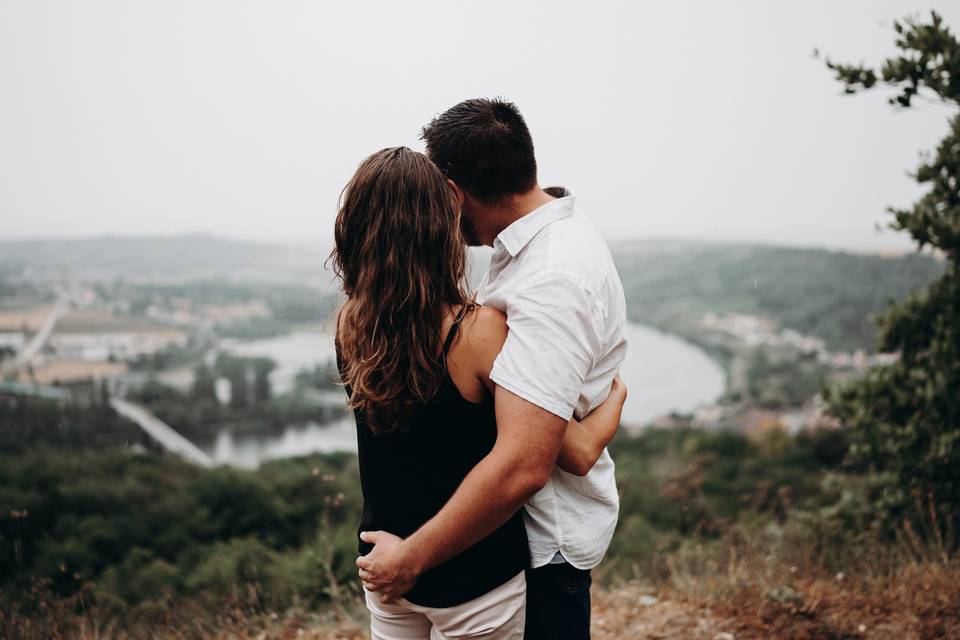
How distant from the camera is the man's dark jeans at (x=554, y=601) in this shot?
4.82 ft

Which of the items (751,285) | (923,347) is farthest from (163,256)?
(923,347)

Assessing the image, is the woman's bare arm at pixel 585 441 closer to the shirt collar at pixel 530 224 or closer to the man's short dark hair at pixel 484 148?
the shirt collar at pixel 530 224

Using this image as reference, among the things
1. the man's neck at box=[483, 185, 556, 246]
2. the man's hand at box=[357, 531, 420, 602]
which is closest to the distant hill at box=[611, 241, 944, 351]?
the man's neck at box=[483, 185, 556, 246]

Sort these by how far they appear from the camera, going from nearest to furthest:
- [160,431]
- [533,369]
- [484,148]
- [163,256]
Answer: [533,369], [484,148], [160,431], [163,256]

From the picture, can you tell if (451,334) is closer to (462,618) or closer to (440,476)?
(440,476)

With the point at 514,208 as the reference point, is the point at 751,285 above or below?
below

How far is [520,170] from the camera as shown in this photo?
1495mm

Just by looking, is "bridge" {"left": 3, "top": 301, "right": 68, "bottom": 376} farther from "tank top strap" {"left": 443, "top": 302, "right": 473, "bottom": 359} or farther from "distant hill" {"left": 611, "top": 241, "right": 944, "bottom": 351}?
"tank top strap" {"left": 443, "top": 302, "right": 473, "bottom": 359}

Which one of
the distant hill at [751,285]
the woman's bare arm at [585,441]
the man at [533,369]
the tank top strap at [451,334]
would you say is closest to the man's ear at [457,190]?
the man at [533,369]

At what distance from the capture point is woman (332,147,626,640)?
50.3 inches

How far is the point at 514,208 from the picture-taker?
4.98ft

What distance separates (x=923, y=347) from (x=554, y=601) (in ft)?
14.0

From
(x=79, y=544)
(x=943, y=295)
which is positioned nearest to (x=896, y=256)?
(x=943, y=295)

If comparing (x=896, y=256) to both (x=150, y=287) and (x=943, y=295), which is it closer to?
(x=943, y=295)
